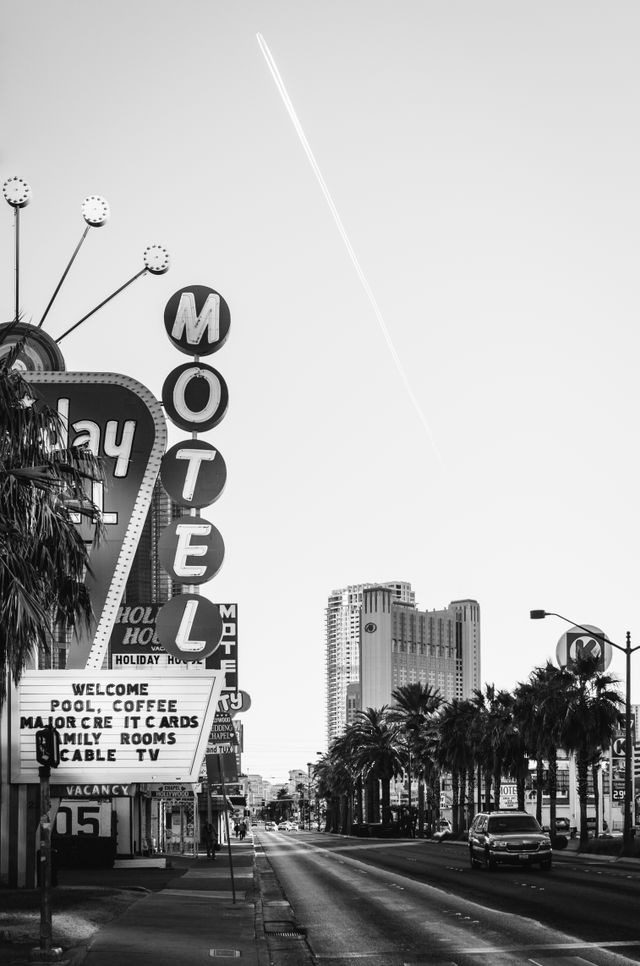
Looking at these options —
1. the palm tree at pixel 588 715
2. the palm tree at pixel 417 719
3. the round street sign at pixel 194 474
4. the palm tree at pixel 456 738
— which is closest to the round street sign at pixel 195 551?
the round street sign at pixel 194 474

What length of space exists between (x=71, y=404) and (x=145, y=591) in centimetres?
6971

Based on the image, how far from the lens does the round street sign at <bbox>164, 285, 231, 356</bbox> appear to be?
29.5 meters

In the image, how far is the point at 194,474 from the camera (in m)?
27.9

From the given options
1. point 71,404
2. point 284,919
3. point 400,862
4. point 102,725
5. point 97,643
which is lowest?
point 400,862

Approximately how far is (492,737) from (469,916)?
55.9 metres

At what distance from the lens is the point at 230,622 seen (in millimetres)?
56875

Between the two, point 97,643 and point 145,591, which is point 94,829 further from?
point 145,591

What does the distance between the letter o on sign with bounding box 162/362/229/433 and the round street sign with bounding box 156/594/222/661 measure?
3.95 meters

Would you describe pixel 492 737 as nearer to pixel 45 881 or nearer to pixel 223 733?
pixel 223 733

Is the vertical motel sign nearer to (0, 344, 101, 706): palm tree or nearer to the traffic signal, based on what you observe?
(0, 344, 101, 706): palm tree

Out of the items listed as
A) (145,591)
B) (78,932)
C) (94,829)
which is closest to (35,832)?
(78,932)

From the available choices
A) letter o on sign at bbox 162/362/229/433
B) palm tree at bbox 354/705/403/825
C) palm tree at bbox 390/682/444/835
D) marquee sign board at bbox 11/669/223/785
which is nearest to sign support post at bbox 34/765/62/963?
marquee sign board at bbox 11/669/223/785

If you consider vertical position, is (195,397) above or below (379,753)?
above

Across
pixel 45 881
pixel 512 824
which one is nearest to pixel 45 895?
pixel 45 881
